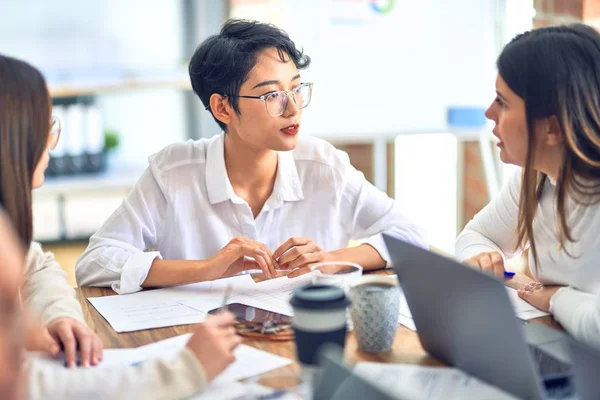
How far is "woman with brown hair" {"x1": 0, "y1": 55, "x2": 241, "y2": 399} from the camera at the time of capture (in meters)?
0.95

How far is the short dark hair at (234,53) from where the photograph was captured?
1788mm

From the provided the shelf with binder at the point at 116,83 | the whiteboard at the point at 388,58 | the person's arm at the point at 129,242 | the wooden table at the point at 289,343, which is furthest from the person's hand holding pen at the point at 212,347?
the shelf with binder at the point at 116,83

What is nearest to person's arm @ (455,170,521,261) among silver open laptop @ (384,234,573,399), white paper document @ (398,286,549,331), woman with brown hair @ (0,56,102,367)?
white paper document @ (398,286,549,331)

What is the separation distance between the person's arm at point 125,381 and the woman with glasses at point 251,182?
2.28ft

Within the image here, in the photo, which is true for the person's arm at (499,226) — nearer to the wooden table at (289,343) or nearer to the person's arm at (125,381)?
the wooden table at (289,343)

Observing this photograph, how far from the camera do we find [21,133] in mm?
1082

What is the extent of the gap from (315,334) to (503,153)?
2.01 ft

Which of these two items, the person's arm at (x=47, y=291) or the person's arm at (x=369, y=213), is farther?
the person's arm at (x=369, y=213)

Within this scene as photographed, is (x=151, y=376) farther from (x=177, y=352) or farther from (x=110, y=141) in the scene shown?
(x=110, y=141)

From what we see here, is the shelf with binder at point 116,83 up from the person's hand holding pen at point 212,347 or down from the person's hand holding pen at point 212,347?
up

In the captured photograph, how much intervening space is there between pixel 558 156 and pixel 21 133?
94 centimetres

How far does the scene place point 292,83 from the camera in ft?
5.89

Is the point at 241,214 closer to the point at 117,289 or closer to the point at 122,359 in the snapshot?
the point at 117,289

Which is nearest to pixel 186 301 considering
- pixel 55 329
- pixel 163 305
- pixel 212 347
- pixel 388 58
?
pixel 163 305
